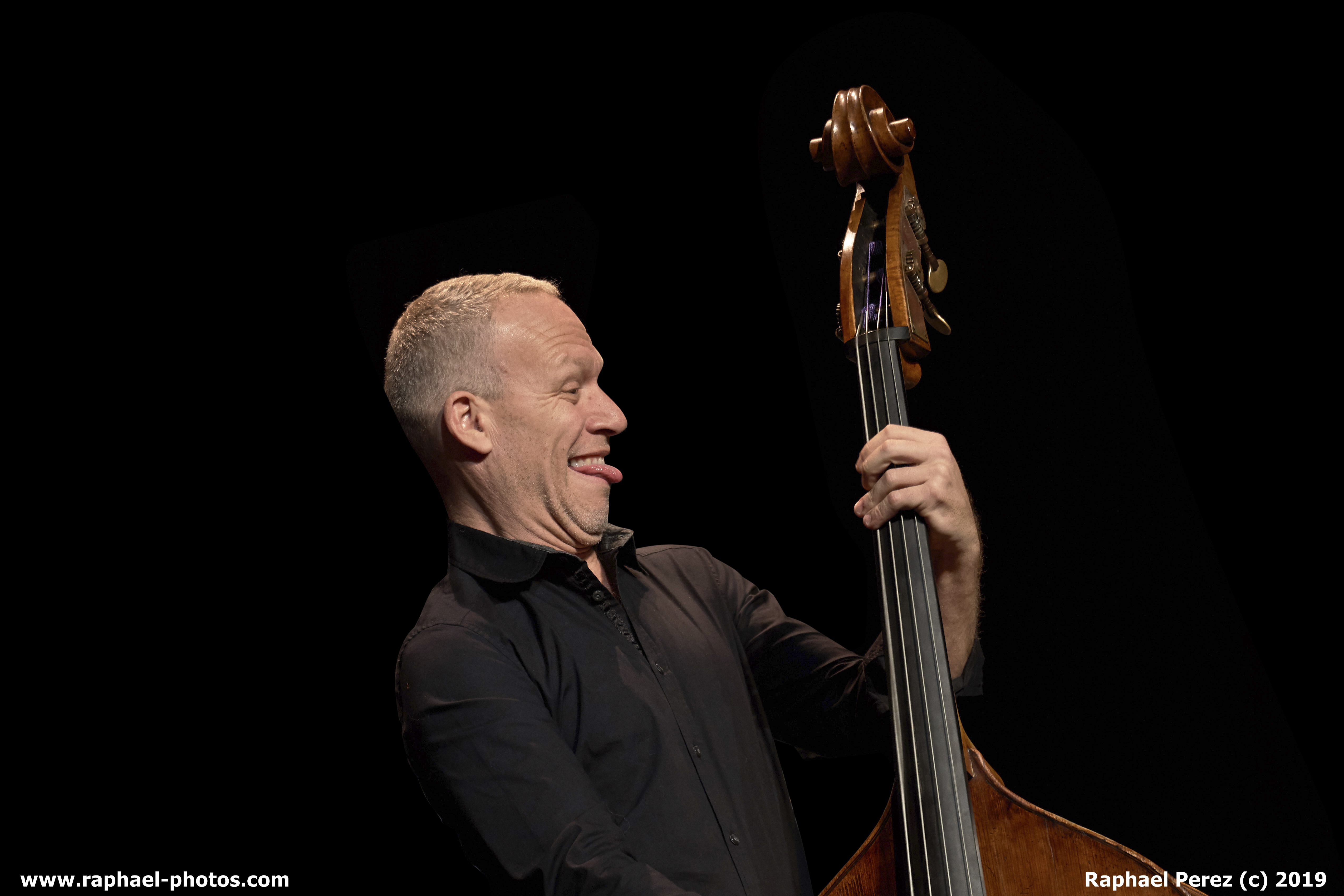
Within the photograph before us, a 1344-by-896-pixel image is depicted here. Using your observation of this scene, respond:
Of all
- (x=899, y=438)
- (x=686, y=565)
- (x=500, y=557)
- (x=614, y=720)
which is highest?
(x=899, y=438)

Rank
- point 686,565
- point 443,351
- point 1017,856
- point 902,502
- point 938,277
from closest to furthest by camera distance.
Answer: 1. point 1017,856
2. point 902,502
3. point 938,277
4. point 443,351
5. point 686,565

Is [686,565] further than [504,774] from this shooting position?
Yes

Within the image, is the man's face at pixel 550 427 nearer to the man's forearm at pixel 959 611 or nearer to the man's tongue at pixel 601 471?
the man's tongue at pixel 601 471

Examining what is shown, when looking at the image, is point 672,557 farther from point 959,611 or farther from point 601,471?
point 959,611

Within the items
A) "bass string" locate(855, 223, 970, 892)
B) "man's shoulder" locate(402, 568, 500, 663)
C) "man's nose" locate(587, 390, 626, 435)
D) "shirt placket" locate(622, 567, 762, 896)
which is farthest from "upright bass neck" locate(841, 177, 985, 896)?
"man's shoulder" locate(402, 568, 500, 663)

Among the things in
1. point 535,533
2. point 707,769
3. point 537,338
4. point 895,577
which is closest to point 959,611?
point 895,577

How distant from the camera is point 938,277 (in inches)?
60.5

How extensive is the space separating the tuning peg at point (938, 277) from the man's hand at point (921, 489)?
0.30 metres

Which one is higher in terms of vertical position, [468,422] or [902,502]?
[468,422]

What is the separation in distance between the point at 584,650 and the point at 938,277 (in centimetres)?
76

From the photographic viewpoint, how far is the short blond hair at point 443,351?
161cm

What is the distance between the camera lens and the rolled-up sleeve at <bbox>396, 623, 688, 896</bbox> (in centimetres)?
118

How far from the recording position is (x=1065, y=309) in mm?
1752

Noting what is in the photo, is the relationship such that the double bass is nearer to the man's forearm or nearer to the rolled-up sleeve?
the man's forearm
